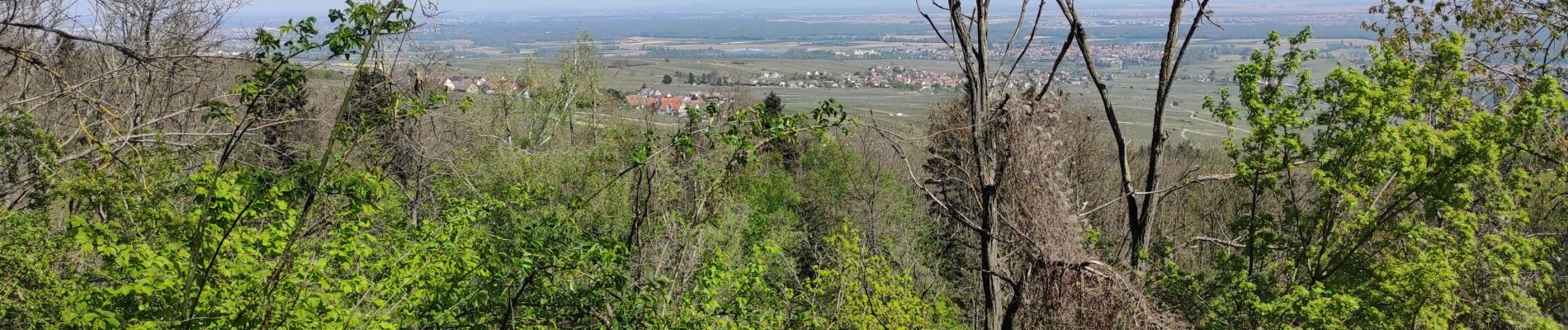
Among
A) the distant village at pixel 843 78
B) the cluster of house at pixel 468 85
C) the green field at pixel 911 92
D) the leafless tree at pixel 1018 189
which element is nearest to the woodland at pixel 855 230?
the leafless tree at pixel 1018 189

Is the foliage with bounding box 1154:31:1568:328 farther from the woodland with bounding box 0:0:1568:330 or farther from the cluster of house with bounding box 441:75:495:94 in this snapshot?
the cluster of house with bounding box 441:75:495:94

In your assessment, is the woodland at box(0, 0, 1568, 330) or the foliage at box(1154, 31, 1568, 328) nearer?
the woodland at box(0, 0, 1568, 330)

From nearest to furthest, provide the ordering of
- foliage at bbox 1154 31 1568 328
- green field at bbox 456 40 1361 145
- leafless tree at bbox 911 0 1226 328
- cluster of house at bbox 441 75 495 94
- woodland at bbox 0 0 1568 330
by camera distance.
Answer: woodland at bbox 0 0 1568 330, leafless tree at bbox 911 0 1226 328, foliage at bbox 1154 31 1568 328, green field at bbox 456 40 1361 145, cluster of house at bbox 441 75 495 94

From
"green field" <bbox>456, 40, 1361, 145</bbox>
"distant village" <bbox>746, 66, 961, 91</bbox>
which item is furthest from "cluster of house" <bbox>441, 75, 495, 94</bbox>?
"distant village" <bbox>746, 66, 961, 91</bbox>

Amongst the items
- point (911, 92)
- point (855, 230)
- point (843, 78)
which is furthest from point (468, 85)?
point (843, 78)

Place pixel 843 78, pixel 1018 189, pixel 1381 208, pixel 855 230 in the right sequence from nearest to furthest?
1. pixel 1018 189
2. pixel 1381 208
3. pixel 855 230
4. pixel 843 78

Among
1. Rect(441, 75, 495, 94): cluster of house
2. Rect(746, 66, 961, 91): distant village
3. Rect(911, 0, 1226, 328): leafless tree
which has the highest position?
Rect(911, 0, 1226, 328): leafless tree

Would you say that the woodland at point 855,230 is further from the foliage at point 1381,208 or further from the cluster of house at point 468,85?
the cluster of house at point 468,85

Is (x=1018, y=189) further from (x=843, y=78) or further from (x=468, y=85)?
(x=843, y=78)

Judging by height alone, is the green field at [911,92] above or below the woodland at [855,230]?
below

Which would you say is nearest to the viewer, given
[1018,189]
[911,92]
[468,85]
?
[1018,189]

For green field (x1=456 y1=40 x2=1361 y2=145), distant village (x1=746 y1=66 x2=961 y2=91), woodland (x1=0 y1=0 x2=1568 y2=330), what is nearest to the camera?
woodland (x1=0 y1=0 x2=1568 y2=330)

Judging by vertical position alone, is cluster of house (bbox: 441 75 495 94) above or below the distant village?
above

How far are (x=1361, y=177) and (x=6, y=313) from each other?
9860 mm
